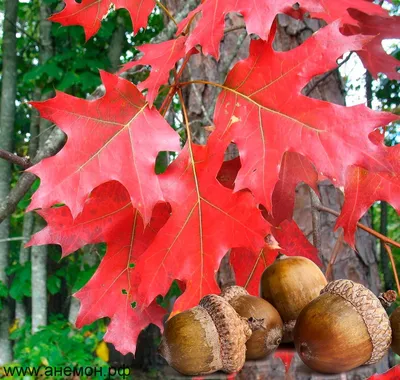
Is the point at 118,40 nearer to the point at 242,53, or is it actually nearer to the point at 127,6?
the point at 242,53

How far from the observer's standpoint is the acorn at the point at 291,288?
1.94ft

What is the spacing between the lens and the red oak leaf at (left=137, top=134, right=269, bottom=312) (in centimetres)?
62

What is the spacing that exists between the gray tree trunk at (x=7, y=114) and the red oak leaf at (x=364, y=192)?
2649mm

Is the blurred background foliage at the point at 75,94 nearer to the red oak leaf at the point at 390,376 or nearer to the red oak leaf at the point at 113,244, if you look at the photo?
the red oak leaf at the point at 113,244

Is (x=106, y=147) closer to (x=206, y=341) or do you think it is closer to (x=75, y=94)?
(x=206, y=341)

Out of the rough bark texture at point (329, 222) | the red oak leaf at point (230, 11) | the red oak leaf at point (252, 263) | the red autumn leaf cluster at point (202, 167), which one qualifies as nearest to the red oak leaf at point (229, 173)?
the red autumn leaf cluster at point (202, 167)

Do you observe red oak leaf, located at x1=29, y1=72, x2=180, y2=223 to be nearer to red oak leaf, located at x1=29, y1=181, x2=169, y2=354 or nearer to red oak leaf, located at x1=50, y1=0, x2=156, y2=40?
red oak leaf, located at x1=29, y1=181, x2=169, y2=354

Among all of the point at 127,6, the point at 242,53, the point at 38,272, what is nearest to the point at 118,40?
the point at 38,272

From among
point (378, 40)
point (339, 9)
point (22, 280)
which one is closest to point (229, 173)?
point (339, 9)

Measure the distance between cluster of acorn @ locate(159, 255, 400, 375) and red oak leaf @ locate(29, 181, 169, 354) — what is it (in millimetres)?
194

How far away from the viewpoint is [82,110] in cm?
65

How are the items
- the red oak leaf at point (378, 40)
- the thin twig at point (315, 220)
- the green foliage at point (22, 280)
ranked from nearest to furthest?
the thin twig at point (315, 220) < the red oak leaf at point (378, 40) < the green foliage at point (22, 280)

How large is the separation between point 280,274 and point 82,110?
34cm

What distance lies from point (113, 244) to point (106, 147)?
6.2 inches
